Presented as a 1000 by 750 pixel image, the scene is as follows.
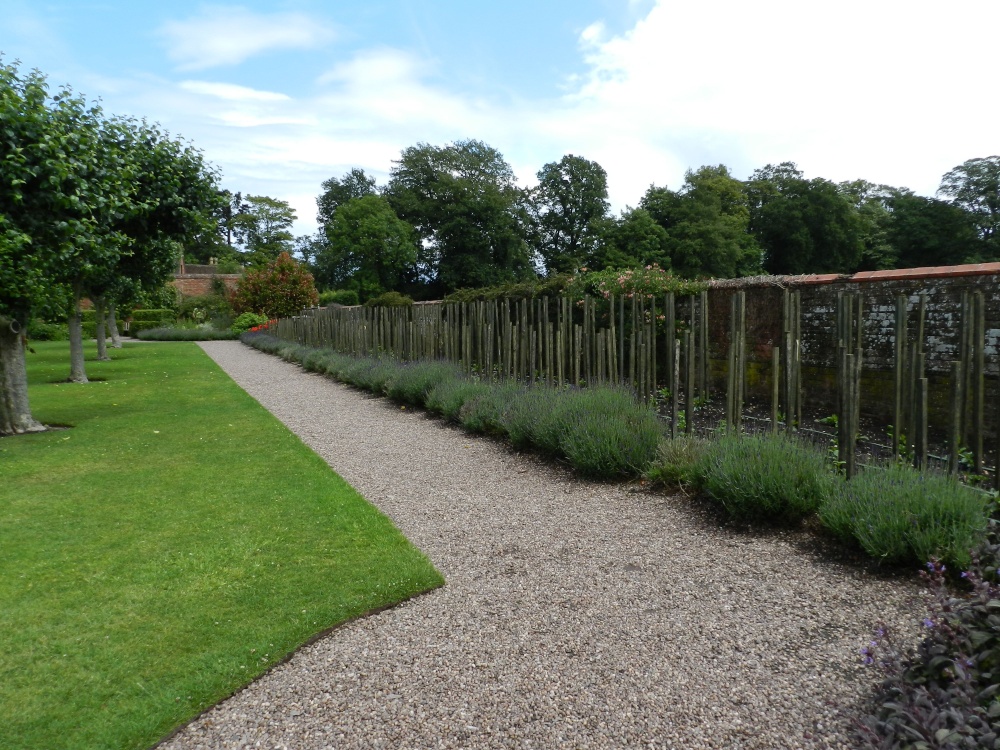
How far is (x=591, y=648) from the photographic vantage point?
3.30m

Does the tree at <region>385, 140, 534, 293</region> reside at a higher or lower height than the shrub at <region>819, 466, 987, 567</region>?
higher

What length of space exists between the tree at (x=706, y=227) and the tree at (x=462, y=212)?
13.7 meters

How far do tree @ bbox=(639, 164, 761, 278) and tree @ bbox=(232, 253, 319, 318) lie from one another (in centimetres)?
2151

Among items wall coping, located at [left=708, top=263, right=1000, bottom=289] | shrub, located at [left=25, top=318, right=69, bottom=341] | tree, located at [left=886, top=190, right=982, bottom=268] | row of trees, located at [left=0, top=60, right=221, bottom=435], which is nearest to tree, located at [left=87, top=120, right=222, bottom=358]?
row of trees, located at [left=0, top=60, right=221, bottom=435]

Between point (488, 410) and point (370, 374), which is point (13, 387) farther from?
point (488, 410)

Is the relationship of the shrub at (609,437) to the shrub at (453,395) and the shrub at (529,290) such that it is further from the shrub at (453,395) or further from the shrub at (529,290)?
the shrub at (529,290)

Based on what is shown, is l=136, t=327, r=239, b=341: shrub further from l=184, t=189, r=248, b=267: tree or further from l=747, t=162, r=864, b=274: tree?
l=747, t=162, r=864, b=274: tree

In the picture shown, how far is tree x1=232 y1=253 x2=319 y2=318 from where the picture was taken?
41.0 metres

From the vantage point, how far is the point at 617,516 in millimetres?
5289

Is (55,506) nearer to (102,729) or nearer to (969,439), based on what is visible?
(102,729)

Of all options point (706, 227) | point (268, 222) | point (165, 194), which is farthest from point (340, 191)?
point (165, 194)

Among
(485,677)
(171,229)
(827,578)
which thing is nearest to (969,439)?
(827,578)

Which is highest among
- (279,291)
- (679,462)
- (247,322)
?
(279,291)

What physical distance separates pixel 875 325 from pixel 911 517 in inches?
157
